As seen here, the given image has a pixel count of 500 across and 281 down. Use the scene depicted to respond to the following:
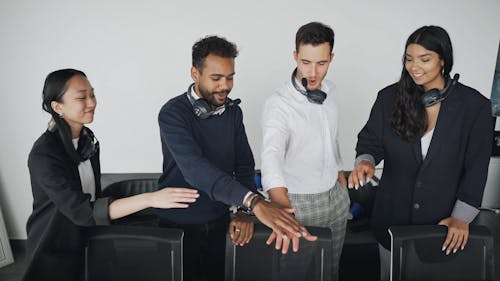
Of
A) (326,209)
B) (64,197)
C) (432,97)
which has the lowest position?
(326,209)

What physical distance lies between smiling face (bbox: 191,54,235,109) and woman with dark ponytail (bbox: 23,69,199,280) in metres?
0.43

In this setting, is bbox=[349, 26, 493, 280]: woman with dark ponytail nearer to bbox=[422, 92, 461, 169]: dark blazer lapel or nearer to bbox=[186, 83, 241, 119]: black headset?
bbox=[422, 92, 461, 169]: dark blazer lapel

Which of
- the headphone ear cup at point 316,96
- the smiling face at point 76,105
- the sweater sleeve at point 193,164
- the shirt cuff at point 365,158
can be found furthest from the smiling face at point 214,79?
the shirt cuff at point 365,158

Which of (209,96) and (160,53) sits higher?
(160,53)

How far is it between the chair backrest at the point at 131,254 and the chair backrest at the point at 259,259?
0.65ft

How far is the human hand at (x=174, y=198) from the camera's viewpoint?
128 cm

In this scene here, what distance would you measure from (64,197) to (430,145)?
1459mm

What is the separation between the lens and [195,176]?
4.39 ft

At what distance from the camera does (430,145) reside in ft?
4.81

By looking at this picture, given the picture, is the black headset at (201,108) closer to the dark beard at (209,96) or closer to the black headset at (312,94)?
the dark beard at (209,96)

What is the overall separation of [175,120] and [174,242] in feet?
1.57

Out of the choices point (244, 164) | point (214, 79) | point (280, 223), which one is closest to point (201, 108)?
point (214, 79)

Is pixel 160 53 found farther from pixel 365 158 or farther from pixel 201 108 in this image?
pixel 365 158

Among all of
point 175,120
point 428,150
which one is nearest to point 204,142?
point 175,120
